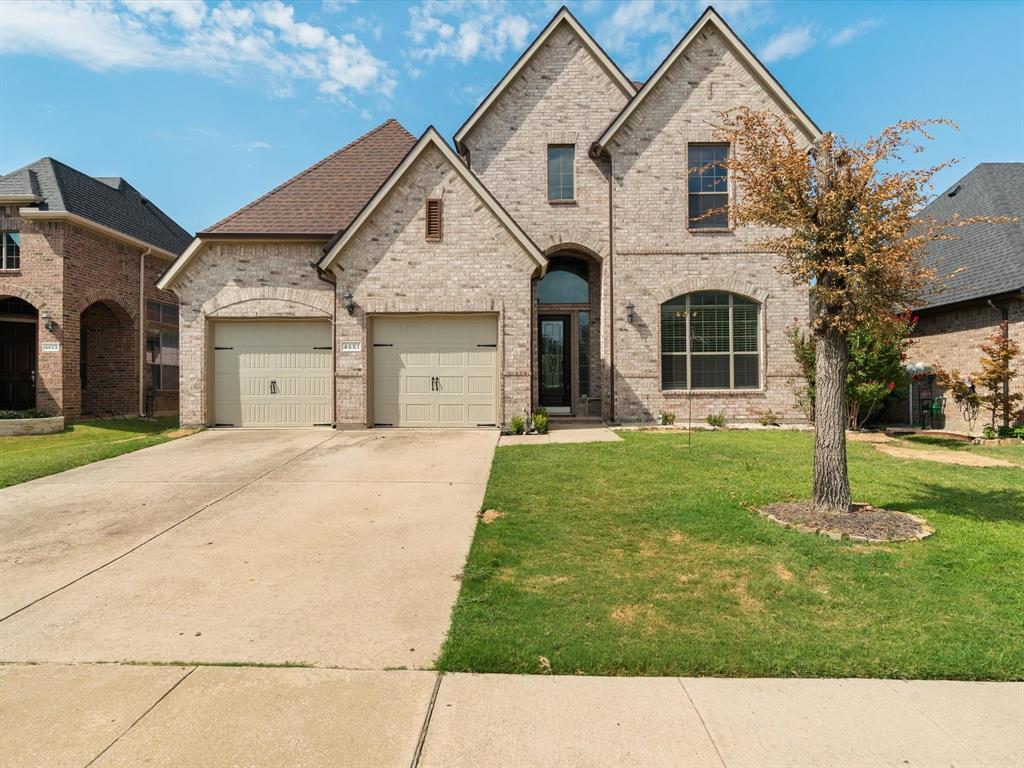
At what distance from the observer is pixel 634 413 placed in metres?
13.8

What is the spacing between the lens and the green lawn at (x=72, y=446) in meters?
8.77

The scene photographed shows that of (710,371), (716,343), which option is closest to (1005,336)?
(716,343)

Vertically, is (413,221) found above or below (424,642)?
above

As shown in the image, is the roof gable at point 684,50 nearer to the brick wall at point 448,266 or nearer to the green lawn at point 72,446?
the brick wall at point 448,266

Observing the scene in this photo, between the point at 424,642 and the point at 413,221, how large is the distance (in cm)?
1040

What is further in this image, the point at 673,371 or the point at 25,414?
the point at 25,414

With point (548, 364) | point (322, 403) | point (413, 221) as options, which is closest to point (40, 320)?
point (322, 403)

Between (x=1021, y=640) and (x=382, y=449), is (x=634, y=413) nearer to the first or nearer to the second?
(x=382, y=449)

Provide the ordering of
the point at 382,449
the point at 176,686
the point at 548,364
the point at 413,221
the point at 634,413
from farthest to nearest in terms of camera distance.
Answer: the point at 548,364 < the point at 634,413 < the point at 413,221 < the point at 382,449 < the point at 176,686

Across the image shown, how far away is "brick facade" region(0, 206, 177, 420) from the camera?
51.5 ft

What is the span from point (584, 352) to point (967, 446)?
8.90 metres

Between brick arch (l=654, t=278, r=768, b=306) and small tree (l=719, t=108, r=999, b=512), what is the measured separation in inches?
293

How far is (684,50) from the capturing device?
1387 centimetres

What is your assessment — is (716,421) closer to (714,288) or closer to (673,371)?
(673,371)
